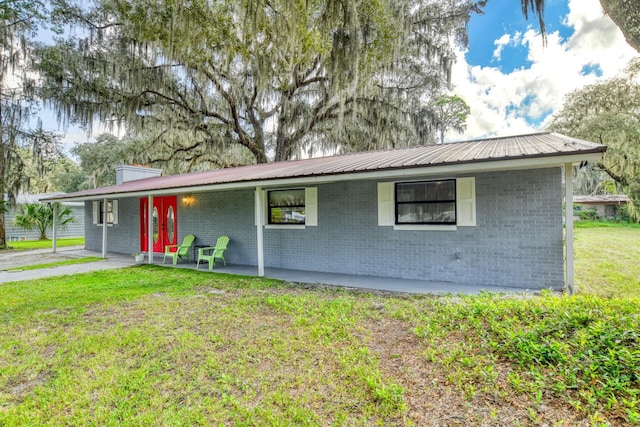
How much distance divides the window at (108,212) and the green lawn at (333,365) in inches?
365

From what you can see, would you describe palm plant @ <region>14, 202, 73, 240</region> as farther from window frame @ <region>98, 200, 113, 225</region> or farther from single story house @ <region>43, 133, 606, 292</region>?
single story house @ <region>43, 133, 606, 292</region>

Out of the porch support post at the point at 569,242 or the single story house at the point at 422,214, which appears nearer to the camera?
the porch support post at the point at 569,242

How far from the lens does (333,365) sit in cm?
316

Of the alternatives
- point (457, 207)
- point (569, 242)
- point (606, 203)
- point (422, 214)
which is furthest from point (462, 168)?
point (606, 203)

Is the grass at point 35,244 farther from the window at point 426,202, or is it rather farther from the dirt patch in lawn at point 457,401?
the dirt patch in lawn at point 457,401

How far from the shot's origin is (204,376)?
3070 millimetres

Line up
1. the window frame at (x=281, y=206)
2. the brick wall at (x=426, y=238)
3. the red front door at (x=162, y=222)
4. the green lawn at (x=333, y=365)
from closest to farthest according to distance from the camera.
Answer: the green lawn at (x=333, y=365)
the brick wall at (x=426, y=238)
the window frame at (x=281, y=206)
the red front door at (x=162, y=222)

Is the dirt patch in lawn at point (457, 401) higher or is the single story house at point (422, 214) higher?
the single story house at point (422, 214)

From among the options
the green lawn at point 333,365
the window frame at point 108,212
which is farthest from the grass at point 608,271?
the window frame at point 108,212

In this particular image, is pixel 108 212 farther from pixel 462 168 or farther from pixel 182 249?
pixel 462 168

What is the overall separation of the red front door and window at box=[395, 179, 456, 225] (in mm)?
7754

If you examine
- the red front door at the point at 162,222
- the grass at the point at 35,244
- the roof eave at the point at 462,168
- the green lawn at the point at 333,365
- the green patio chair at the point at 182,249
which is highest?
the roof eave at the point at 462,168

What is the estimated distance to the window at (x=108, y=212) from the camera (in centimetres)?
1338

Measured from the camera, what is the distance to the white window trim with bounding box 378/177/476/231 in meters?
6.34
